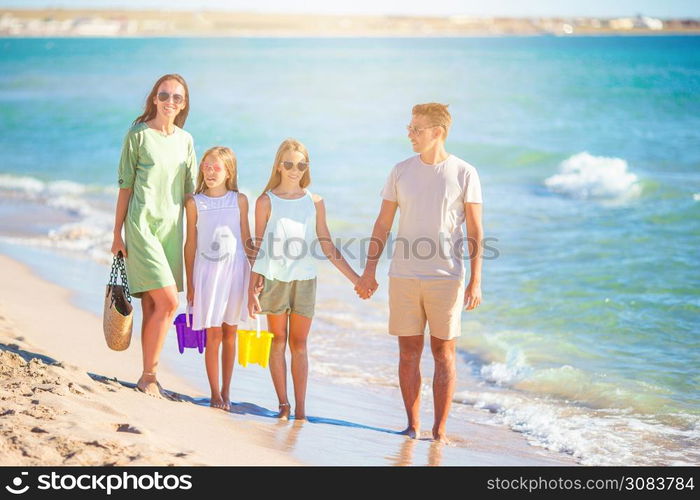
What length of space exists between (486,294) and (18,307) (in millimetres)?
4465

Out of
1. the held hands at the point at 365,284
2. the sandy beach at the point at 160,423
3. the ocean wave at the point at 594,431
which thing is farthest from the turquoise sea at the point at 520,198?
the held hands at the point at 365,284

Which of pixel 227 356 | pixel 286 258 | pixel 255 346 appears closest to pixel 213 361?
pixel 227 356

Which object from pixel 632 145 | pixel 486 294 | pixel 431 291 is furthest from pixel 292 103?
pixel 431 291

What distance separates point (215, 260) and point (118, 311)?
62 centimetres

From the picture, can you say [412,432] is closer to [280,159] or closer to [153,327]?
[153,327]

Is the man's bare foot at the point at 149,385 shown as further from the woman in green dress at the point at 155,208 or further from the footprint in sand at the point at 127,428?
the footprint in sand at the point at 127,428

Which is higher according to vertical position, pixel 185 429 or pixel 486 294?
pixel 486 294

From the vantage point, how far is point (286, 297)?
521 centimetres

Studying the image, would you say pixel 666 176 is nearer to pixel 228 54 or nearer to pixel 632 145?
pixel 632 145

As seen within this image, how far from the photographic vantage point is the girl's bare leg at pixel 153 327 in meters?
5.27

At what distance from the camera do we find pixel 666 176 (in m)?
16.8

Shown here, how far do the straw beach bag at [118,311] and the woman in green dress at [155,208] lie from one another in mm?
87

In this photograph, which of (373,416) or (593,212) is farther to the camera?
(593,212)

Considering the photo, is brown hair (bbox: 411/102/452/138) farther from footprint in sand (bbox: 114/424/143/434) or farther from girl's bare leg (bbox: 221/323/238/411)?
footprint in sand (bbox: 114/424/143/434)
